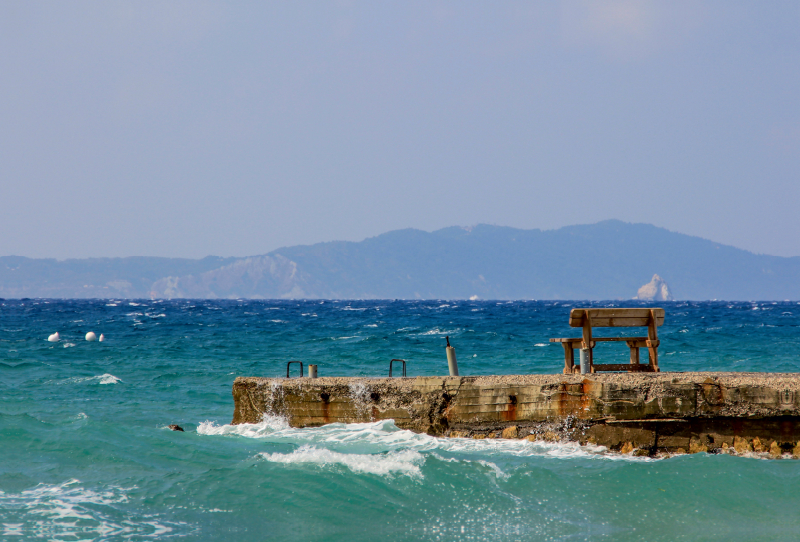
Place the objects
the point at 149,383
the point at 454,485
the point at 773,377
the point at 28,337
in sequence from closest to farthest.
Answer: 1. the point at 454,485
2. the point at 773,377
3. the point at 149,383
4. the point at 28,337

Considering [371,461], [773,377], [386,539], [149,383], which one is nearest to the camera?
[386,539]

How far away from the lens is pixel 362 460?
27.8 ft

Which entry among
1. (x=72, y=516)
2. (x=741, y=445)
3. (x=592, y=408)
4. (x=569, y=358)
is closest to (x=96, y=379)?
(x=72, y=516)

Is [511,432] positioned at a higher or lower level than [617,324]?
lower

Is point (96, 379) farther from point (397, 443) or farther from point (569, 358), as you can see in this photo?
point (569, 358)

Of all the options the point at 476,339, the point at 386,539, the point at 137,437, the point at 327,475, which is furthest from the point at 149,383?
the point at 476,339

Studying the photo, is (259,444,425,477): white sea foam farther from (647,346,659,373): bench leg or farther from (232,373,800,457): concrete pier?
(647,346,659,373): bench leg

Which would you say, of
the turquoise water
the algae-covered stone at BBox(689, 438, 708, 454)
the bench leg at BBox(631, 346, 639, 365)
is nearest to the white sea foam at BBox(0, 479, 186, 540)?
the turquoise water

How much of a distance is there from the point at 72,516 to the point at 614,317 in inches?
300

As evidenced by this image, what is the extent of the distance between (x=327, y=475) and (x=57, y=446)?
13.0 ft

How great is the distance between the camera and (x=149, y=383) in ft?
57.4

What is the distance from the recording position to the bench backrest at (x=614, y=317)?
1077 centimetres

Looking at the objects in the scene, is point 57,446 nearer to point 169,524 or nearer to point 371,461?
point 169,524

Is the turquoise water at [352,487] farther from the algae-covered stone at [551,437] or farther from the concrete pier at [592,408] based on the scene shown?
the concrete pier at [592,408]
